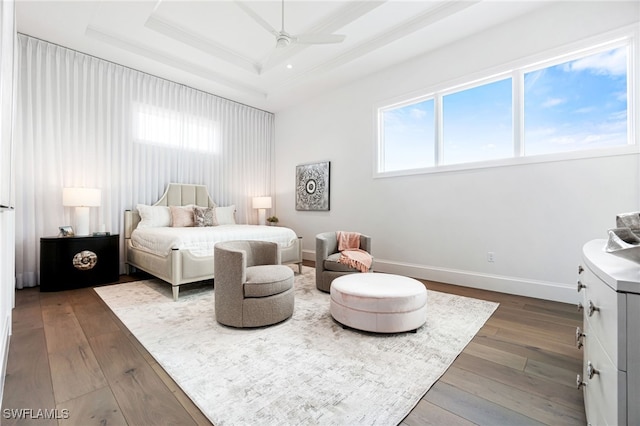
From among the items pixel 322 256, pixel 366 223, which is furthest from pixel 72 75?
pixel 366 223

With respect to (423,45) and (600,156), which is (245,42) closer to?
(423,45)

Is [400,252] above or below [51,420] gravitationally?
above

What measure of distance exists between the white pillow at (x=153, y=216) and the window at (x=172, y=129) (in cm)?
114

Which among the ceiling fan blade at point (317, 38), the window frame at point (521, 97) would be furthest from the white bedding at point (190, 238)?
the ceiling fan blade at point (317, 38)

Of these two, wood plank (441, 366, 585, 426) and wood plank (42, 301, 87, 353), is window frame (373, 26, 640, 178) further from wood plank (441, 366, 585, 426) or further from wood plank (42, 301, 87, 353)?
wood plank (42, 301, 87, 353)

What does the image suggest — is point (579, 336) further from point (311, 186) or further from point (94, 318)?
point (311, 186)

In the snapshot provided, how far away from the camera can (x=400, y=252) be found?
14.1 feet

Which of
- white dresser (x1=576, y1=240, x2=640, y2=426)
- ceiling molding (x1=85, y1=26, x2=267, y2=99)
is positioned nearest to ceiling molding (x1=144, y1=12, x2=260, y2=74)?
ceiling molding (x1=85, y1=26, x2=267, y2=99)

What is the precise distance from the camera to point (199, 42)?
13.0ft

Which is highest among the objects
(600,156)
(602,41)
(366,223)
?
(602,41)

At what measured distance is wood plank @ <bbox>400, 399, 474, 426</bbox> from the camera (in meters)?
1.32

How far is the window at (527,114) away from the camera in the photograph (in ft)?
9.22

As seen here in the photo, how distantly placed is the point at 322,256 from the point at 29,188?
153 inches

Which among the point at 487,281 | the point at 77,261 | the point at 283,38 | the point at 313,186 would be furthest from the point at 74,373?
the point at 313,186
